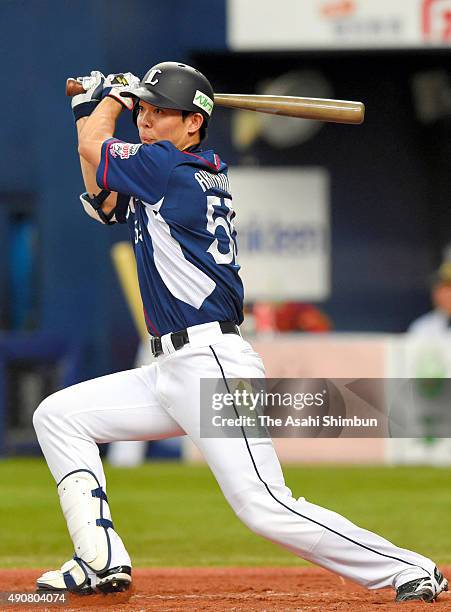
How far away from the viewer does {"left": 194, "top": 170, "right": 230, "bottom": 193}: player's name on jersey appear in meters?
4.92

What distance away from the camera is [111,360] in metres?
13.4

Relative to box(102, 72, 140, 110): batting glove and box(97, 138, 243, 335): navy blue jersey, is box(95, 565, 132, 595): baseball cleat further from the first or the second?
box(102, 72, 140, 110): batting glove

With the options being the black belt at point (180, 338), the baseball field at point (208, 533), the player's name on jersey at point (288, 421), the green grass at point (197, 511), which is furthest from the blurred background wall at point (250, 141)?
the black belt at point (180, 338)

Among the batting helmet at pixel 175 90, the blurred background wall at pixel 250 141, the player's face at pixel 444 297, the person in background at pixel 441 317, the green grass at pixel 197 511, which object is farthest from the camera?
the blurred background wall at pixel 250 141

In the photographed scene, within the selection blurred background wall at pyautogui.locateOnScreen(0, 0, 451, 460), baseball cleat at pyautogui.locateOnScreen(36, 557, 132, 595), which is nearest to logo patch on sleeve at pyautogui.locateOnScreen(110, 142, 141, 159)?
baseball cleat at pyautogui.locateOnScreen(36, 557, 132, 595)

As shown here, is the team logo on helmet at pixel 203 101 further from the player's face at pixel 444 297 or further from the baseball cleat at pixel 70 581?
the player's face at pixel 444 297

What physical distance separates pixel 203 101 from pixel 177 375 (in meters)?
1.04

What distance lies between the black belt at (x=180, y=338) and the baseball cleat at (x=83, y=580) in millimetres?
812

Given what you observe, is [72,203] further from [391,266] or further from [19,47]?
[391,266]

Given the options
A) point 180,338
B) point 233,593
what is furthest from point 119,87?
point 233,593

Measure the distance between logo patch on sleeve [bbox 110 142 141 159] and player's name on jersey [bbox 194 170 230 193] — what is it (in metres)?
Answer: 0.24

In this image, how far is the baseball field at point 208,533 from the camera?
5.40m

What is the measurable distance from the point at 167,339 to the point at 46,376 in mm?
8248

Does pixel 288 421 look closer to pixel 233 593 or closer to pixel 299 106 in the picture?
pixel 233 593
